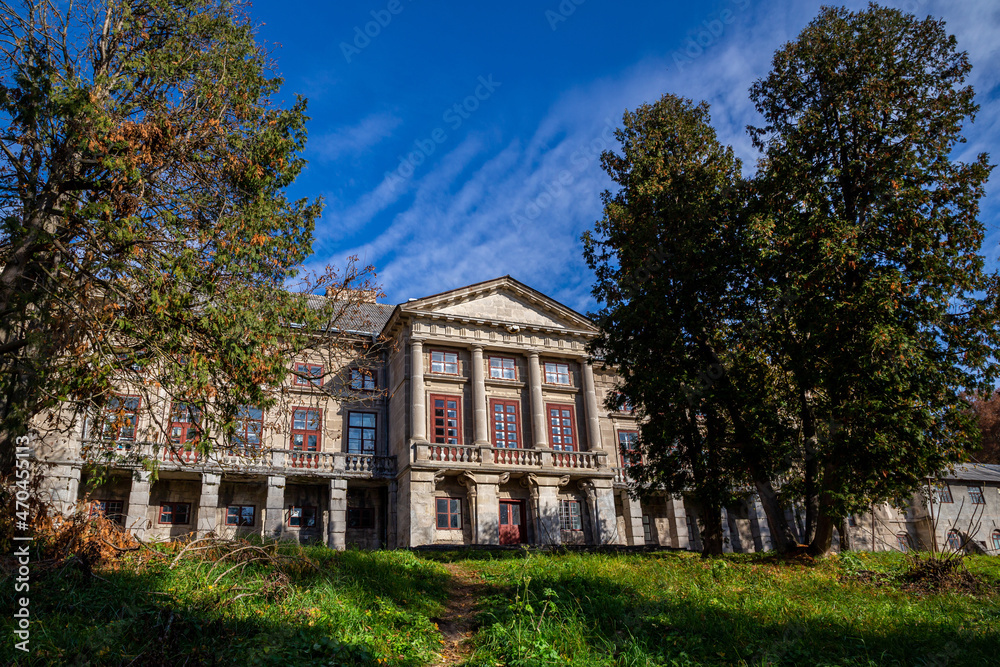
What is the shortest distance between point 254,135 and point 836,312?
12750mm

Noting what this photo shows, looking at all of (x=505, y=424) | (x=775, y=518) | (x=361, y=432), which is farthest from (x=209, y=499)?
(x=775, y=518)

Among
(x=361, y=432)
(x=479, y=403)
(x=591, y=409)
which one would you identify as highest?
(x=479, y=403)

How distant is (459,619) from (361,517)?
18226mm

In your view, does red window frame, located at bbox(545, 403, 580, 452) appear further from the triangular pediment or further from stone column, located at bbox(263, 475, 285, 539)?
stone column, located at bbox(263, 475, 285, 539)

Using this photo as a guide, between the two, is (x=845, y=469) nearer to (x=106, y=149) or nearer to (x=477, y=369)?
Answer: (x=106, y=149)

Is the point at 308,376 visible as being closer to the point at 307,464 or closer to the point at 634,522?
the point at 307,464

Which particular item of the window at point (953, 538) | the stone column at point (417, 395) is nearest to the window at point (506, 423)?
the stone column at point (417, 395)

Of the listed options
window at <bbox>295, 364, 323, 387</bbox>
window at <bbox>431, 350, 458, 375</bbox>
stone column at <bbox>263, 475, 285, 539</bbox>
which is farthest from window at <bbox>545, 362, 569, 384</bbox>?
stone column at <bbox>263, 475, 285, 539</bbox>

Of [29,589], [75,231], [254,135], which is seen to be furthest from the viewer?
[254,135]

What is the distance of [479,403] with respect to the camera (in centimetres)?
2886

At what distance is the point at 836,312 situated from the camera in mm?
14406

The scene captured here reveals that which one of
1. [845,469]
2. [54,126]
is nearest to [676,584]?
[845,469]

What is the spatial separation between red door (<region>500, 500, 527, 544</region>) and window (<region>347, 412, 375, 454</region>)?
21.9 feet

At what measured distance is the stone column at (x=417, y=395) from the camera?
1076 inches
